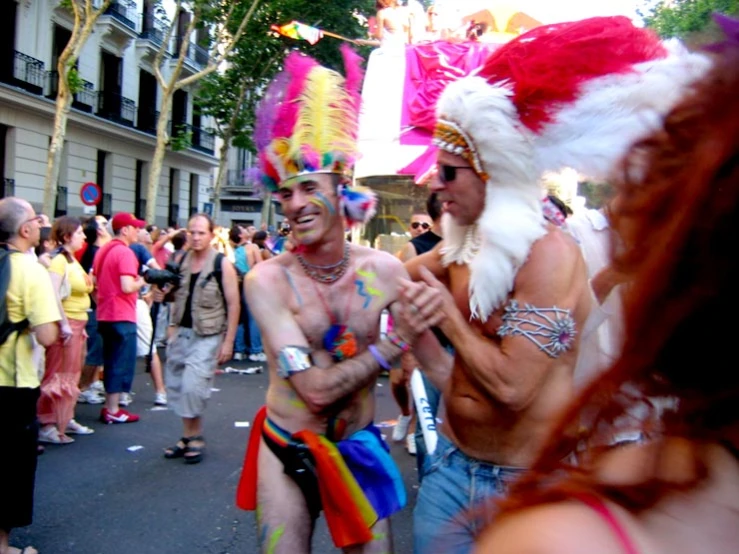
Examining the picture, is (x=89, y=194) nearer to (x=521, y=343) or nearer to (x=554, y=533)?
(x=521, y=343)

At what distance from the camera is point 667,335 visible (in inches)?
32.4

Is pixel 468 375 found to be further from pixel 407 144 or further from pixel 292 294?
pixel 407 144

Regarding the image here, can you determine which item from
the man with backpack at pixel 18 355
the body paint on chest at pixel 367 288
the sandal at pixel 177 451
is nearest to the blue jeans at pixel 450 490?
the body paint on chest at pixel 367 288

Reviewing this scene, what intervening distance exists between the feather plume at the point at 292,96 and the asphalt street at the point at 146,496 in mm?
2494

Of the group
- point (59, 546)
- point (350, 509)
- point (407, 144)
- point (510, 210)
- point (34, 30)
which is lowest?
point (59, 546)

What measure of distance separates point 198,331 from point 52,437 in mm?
1657

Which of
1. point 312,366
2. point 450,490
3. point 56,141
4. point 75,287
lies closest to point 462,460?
point 450,490

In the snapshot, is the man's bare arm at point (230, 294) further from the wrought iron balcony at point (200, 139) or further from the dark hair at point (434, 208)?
the wrought iron balcony at point (200, 139)

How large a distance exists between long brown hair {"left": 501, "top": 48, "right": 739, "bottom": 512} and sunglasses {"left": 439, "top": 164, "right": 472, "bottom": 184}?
165 cm

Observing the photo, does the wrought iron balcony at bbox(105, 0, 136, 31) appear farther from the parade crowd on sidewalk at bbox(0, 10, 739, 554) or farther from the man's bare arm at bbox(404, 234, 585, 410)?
the man's bare arm at bbox(404, 234, 585, 410)

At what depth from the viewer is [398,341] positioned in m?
2.82

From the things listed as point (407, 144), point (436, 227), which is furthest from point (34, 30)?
point (436, 227)

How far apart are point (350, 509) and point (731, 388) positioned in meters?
2.17

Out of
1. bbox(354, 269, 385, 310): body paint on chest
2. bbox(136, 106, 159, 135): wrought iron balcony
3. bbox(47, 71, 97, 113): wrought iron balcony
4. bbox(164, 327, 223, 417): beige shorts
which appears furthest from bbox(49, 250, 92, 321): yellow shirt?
bbox(136, 106, 159, 135): wrought iron balcony
